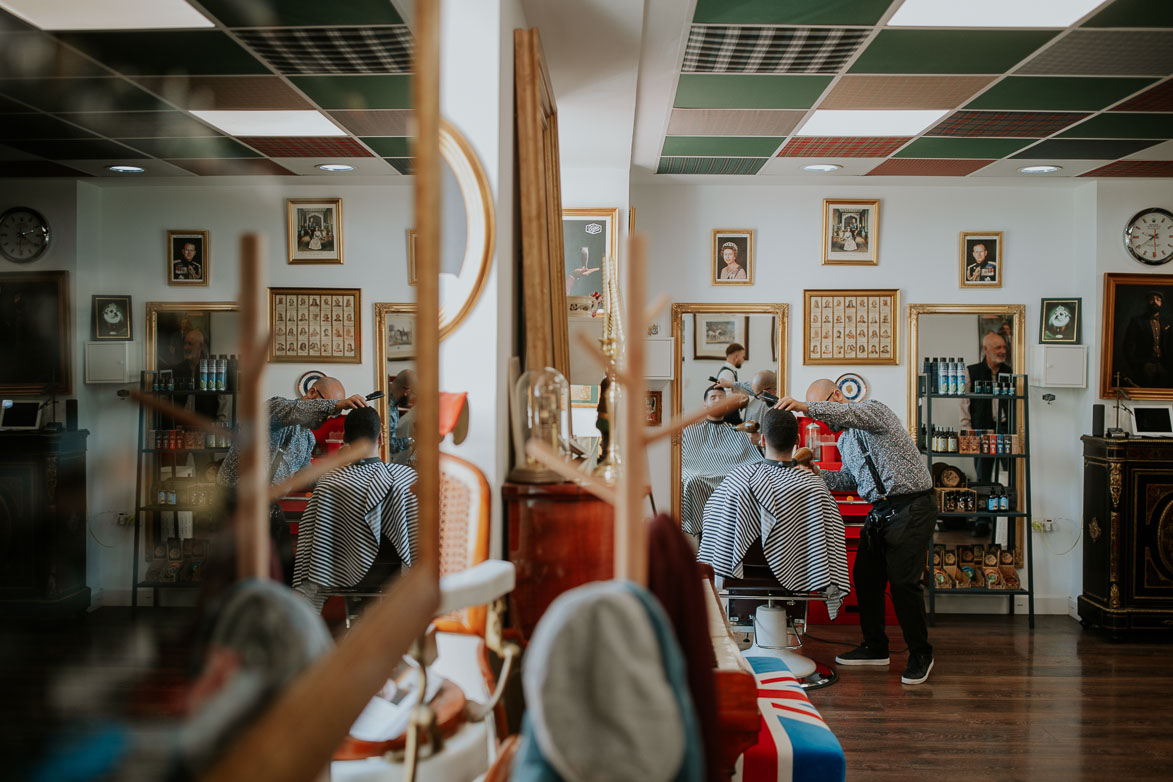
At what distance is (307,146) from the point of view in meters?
0.74

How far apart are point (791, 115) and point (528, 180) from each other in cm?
221

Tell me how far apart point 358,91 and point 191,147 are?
359 millimetres

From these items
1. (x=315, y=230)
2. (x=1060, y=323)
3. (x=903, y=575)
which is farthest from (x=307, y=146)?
(x=1060, y=323)

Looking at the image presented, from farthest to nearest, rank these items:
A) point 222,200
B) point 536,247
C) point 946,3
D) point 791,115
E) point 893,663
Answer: point 893,663 → point 791,115 → point 946,3 → point 536,247 → point 222,200

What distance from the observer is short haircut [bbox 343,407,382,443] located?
90 cm

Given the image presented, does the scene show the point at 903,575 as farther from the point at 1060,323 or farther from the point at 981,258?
the point at 981,258

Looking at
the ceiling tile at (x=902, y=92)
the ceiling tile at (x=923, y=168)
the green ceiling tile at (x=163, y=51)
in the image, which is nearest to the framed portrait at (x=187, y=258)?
the green ceiling tile at (x=163, y=51)

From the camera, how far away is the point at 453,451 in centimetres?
212

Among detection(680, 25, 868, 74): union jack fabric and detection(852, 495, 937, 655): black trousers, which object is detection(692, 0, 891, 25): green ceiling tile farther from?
detection(852, 495, 937, 655): black trousers

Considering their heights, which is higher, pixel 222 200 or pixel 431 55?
pixel 431 55

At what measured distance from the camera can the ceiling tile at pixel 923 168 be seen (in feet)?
16.9

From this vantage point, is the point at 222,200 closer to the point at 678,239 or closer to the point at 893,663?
the point at 893,663

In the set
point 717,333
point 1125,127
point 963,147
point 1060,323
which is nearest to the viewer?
point 1125,127

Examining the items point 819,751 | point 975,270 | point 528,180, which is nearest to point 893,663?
point 819,751
